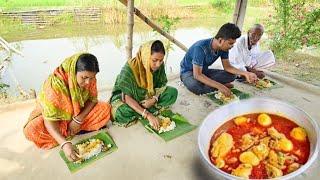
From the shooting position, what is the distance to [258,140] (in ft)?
7.07

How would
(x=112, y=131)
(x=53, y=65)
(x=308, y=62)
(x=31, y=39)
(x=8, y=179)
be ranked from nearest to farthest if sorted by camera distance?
(x=8, y=179) → (x=112, y=131) → (x=308, y=62) → (x=53, y=65) → (x=31, y=39)

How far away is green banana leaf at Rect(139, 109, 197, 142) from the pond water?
2732 mm

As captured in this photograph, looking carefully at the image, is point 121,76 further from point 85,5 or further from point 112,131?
point 85,5

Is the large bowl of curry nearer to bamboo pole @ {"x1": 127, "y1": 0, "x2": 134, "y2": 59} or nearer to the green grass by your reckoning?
bamboo pole @ {"x1": 127, "y1": 0, "x2": 134, "y2": 59}

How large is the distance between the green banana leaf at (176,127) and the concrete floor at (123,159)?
0.04 meters

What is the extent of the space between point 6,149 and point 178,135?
1.48 m

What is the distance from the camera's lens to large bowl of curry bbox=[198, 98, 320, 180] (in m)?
1.90

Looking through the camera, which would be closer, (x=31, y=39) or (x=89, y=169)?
(x=89, y=169)

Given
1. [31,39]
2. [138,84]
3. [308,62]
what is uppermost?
[138,84]

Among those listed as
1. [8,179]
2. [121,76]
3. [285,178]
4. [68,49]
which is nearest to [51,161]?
[8,179]

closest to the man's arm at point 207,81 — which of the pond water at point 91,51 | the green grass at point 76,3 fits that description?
the pond water at point 91,51

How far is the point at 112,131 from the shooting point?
2904mm

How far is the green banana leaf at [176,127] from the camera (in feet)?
9.09

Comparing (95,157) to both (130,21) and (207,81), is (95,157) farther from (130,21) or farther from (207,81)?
(130,21)
